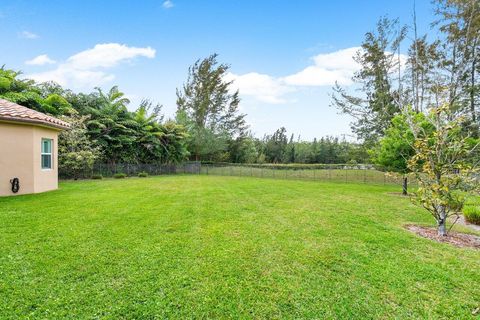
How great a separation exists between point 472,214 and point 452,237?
2.35 m

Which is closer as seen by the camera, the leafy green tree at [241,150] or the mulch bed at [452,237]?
the mulch bed at [452,237]

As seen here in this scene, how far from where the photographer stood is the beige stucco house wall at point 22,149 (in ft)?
23.8

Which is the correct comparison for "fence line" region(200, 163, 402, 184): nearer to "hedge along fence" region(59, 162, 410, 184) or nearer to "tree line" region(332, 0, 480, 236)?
"hedge along fence" region(59, 162, 410, 184)

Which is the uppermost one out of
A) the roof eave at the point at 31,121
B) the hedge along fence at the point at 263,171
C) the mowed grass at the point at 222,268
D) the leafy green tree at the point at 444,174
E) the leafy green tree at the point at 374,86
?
the leafy green tree at the point at 374,86

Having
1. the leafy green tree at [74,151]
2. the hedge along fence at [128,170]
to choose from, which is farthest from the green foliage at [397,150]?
the leafy green tree at [74,151]

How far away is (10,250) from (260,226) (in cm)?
400

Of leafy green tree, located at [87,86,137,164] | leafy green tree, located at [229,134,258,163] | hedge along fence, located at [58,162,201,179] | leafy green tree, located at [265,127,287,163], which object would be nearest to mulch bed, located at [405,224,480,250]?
hedge along fence, located at [58,162,201,179]

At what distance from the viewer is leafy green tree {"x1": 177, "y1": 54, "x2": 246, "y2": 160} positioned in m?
25.3

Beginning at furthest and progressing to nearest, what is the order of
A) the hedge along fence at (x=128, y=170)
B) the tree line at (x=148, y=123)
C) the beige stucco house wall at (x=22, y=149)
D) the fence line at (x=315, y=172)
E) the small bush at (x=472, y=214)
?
the fence line at (x=315, y=172)
the hedge along fence at (x=128, y=170)
the tree line at (x=148, y=123)
the beige stucco house wall at (x=22, y=149)
the small bush at (x=472, y=214)

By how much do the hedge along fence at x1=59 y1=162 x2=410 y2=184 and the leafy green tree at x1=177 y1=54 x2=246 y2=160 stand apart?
14.9 ft

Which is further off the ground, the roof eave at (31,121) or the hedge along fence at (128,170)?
the roof eave at (31,121)

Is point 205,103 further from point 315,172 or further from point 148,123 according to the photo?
point 315,172

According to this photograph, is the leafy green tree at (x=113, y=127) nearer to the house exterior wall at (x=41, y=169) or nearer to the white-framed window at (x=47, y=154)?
the house exterior wall at (x=41, y=169)

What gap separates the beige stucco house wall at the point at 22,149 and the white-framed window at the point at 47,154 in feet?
0.61
